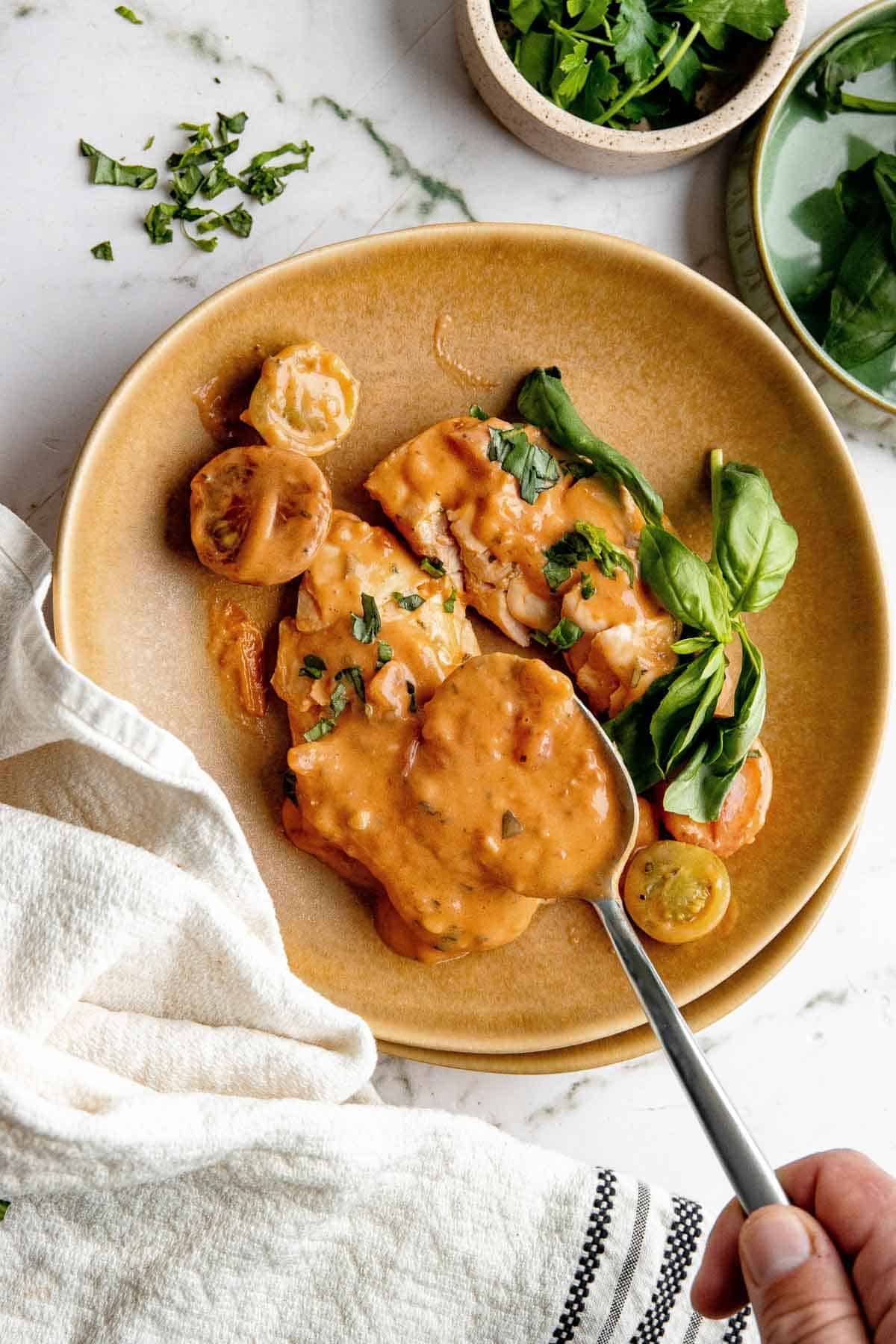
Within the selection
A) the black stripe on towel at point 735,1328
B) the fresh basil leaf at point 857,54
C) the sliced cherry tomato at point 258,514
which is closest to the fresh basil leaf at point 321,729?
the sliced cherry tomato at point 258,514

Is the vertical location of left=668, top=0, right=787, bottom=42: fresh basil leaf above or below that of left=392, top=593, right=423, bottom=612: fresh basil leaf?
above

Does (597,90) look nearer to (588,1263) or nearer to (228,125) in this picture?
(228,125)

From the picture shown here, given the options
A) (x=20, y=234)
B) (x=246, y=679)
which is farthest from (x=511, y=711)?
(x=20, y=234)

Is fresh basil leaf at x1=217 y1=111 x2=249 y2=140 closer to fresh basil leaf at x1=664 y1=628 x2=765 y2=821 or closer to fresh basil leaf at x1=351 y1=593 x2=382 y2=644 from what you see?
fresh basil leaf at x1=351 y1=593 x2=382 y2=644

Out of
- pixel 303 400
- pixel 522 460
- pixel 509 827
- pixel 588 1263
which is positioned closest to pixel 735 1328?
pixel 588 1263

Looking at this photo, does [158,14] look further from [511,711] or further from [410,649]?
[511,711]

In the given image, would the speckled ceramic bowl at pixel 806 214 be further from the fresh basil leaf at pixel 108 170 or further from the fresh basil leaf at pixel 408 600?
the fresh basil leaf at pixel 108 170

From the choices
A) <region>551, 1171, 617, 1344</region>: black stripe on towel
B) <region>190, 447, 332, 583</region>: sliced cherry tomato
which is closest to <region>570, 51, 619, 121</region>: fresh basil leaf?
<region>190, 447, 332, 583</region>: sliced cherry tomato
